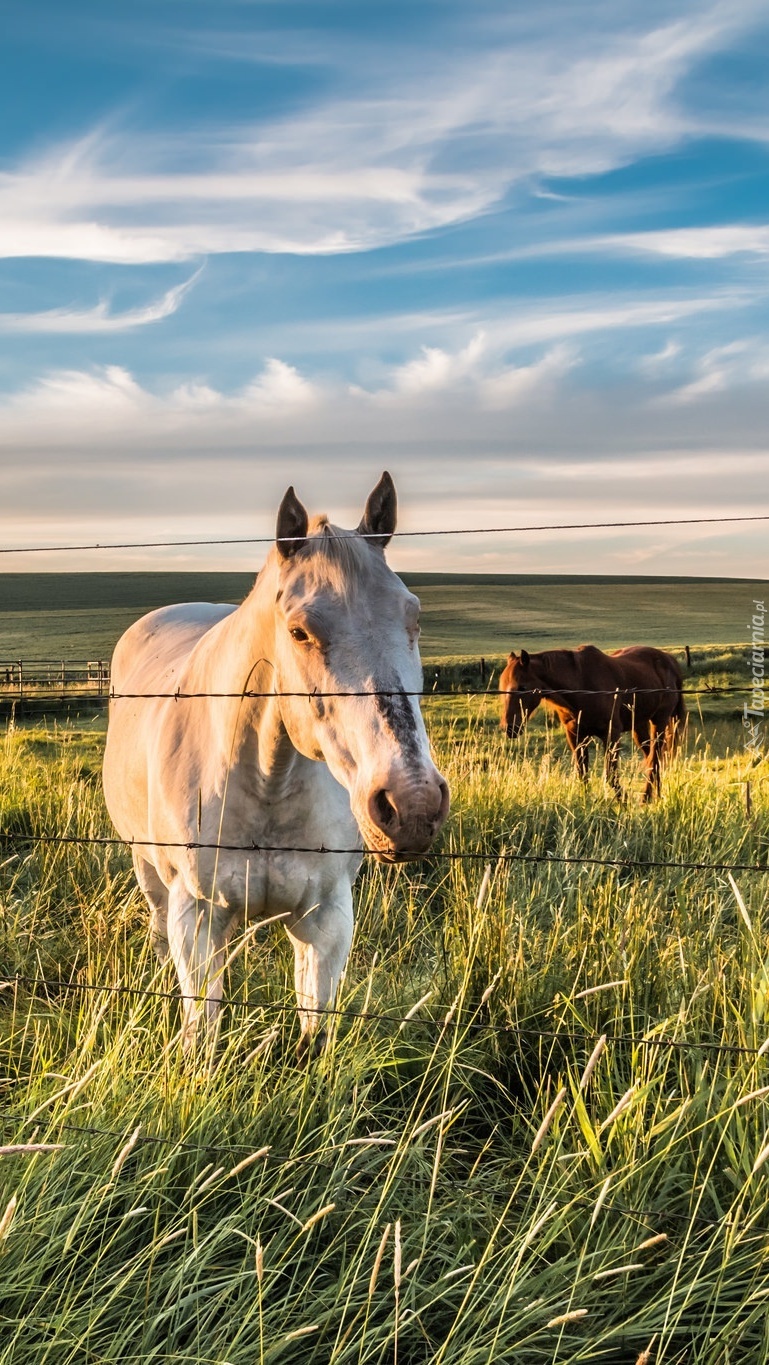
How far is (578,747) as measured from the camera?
10586mm

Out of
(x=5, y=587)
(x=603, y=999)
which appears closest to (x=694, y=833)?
(x=603, y=999)

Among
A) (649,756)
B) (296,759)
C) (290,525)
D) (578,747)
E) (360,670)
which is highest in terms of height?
(290,525)

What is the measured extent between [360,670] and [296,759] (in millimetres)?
858

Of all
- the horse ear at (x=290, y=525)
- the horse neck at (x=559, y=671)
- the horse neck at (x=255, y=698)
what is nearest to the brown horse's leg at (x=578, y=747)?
the horse neck at (x=559, y=671)

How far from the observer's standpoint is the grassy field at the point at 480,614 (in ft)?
166

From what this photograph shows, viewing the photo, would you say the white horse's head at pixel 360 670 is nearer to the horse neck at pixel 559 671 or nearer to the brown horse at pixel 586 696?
the brown horse at pixel 586 696

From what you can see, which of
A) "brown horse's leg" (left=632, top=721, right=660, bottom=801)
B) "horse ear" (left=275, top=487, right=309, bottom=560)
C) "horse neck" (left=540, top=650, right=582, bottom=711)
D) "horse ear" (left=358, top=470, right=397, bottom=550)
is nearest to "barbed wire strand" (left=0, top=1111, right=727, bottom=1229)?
"horse ear" (left=275, top=487, right=309, bottom=560)

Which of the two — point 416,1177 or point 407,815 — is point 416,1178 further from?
point 407,815

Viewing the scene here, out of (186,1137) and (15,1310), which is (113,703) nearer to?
(186,1137)

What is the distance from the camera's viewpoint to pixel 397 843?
2520 mm

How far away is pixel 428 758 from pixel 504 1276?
46.6 inches

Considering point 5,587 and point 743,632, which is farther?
point 5,587

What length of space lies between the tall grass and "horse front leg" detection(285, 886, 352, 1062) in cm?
12

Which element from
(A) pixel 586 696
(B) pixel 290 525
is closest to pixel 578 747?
(A) pixel 586 696
